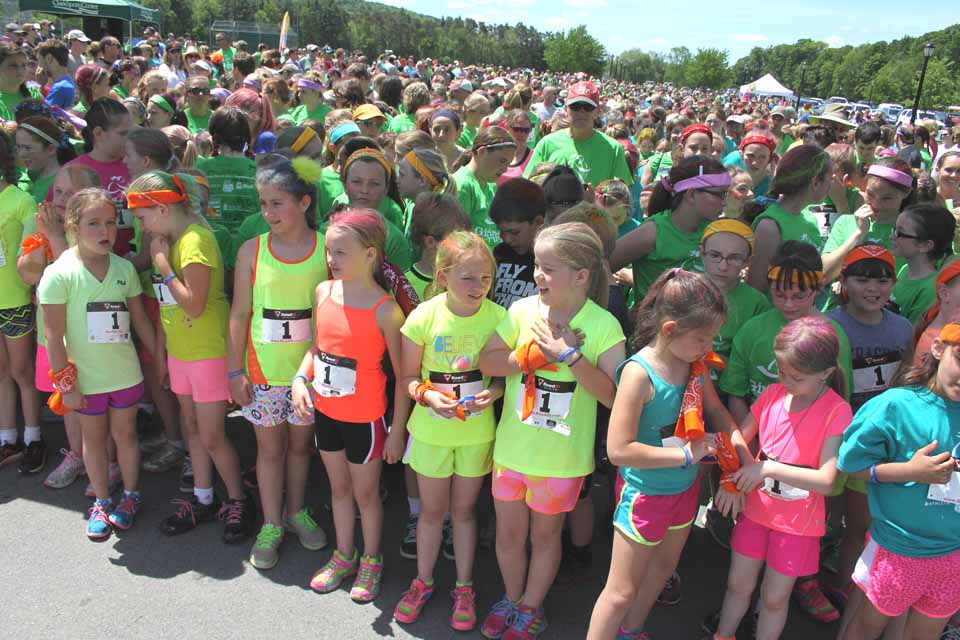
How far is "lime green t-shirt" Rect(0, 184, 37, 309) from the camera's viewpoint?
3.67 m

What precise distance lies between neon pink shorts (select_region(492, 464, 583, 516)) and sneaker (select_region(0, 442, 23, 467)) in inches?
123

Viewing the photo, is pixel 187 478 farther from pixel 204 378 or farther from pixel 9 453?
pixel 9 453

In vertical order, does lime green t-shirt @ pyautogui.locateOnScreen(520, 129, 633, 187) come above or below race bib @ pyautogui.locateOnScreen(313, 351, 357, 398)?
above

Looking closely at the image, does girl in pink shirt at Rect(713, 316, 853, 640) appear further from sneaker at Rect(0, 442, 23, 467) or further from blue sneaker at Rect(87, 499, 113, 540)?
sneaker at Rect(0, 442, 23, 467)

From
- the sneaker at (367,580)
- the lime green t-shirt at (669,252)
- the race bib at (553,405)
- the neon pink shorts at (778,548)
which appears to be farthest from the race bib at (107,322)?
the neon pink shorts at (778,548)

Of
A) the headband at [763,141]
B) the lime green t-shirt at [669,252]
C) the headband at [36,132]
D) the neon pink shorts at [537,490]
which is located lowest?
the neon pink shorts at [537,490]

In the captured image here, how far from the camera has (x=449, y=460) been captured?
2.80 meters

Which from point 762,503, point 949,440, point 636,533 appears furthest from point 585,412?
point 949,440

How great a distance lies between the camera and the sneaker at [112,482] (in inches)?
145

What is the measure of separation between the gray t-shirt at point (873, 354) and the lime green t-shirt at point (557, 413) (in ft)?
3.84

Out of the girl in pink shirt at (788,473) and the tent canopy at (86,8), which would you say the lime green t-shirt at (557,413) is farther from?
the tent canopy at (86,8)

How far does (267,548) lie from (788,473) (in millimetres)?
2373

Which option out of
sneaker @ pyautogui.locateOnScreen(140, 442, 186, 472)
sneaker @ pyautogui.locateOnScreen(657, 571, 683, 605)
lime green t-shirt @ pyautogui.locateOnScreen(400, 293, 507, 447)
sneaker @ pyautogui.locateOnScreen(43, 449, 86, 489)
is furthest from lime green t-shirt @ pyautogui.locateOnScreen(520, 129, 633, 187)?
sneaker @ pyautogui.locateOnScreen(43, 449, 86, 489)

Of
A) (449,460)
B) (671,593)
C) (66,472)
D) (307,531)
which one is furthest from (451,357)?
(66,472)
